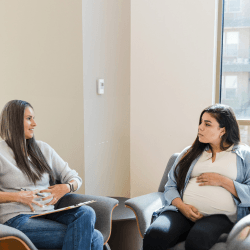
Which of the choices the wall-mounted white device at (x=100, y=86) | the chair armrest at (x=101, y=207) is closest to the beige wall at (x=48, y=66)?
the wall-mounted white device at (x=100, y=86)

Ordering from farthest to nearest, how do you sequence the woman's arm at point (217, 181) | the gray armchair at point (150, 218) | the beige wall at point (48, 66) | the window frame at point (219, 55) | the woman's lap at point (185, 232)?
the window frame at point (219, 55) < the beige wall at point (48, 66) < the woman's arm at point (217, 181) < the woman's lap at point (185, 232) < the gray armchair at point (150, 218)

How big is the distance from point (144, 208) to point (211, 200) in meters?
0.40

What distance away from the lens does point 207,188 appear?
2002 mm

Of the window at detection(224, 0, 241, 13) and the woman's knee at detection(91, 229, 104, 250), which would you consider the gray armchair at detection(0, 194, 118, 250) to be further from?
the window at detection(224, 0, 241, 13)

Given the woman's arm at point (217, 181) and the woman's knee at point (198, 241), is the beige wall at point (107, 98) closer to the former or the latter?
the woman's arm at point (217, 181)

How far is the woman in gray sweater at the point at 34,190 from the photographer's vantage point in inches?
69.2

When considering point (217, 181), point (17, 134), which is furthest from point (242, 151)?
point (17, 134)

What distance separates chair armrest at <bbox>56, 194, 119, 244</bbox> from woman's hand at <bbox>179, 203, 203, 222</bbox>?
0.42 metres

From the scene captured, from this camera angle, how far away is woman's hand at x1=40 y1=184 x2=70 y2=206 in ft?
6.53

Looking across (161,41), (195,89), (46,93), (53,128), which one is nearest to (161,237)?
(53,128)

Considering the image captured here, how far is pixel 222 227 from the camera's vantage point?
5.92ft

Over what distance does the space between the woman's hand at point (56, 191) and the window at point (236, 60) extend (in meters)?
1.74

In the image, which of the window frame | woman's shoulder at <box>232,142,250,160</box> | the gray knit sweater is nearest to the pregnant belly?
woman's shoulder at <box>232,142,250,160</box>

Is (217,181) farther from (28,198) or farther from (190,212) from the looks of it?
(28,198)
